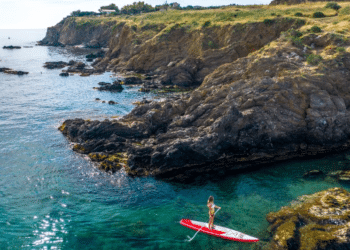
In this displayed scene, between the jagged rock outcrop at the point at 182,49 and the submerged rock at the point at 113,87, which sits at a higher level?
the jagged rock outcrop at the point at 182,49

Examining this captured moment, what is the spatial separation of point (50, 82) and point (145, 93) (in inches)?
1115

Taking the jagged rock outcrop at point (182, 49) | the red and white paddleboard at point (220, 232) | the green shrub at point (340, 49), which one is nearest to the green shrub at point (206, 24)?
the jagged rock outcrop at point (182, 49)

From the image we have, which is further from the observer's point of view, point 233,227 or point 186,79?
point 186,79

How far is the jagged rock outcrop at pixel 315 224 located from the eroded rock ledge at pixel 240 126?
8.10m

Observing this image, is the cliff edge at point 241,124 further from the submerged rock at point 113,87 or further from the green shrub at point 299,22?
the submerged rock at point 113,87

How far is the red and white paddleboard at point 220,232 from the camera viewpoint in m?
18.0

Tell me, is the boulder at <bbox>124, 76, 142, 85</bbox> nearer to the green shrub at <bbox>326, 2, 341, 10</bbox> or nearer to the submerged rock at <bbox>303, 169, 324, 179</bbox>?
the green shrub at <bbox>326, 2, 341, 10</bbox>

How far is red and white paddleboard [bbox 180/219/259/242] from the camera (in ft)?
59.2

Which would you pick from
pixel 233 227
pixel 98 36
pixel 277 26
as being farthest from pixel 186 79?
pixel 98 36

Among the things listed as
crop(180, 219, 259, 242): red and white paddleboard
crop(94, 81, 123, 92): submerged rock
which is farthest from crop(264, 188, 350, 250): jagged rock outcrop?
crop(94, 81, 123, 92): submerged rock

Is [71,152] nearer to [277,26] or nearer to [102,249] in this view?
→ [102,249]

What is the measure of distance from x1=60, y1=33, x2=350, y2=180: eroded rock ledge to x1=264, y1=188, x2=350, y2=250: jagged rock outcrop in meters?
8.10

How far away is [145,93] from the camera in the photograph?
2250 inches

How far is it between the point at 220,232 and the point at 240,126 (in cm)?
1293
